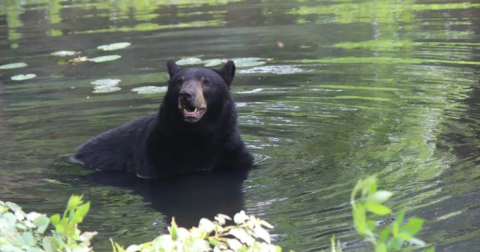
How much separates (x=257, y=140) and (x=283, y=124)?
710mm

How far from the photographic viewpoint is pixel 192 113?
7945 millimetres

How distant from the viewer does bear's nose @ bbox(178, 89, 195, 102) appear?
775 centimetres

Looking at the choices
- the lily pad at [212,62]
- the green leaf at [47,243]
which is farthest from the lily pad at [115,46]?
the green leaf at [47,243]

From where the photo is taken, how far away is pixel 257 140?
31.4ft

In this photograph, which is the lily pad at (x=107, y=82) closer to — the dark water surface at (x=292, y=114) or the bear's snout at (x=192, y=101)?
the dark water surface at (x=292, y=114)

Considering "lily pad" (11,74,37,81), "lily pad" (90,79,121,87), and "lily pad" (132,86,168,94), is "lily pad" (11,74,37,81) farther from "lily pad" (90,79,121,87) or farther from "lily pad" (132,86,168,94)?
"lily pad" (132,86,168,94)

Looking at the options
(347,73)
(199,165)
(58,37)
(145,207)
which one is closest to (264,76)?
(347,73)

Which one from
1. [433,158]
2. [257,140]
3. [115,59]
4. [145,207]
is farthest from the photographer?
[115,59]

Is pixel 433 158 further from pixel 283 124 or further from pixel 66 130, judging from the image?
pixel 66 130

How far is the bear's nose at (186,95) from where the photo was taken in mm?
7750

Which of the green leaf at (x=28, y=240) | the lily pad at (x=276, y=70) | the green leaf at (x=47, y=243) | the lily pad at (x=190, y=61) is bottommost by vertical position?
the lily pad at (x=276, y=70)

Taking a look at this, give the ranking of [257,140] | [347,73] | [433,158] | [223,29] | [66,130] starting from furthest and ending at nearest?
[223,29] → [347,73] → [66,130] → [257,140] → [433,158]

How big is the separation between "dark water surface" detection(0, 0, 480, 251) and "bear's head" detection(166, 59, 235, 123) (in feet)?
2.26

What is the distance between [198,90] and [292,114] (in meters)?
2.90
